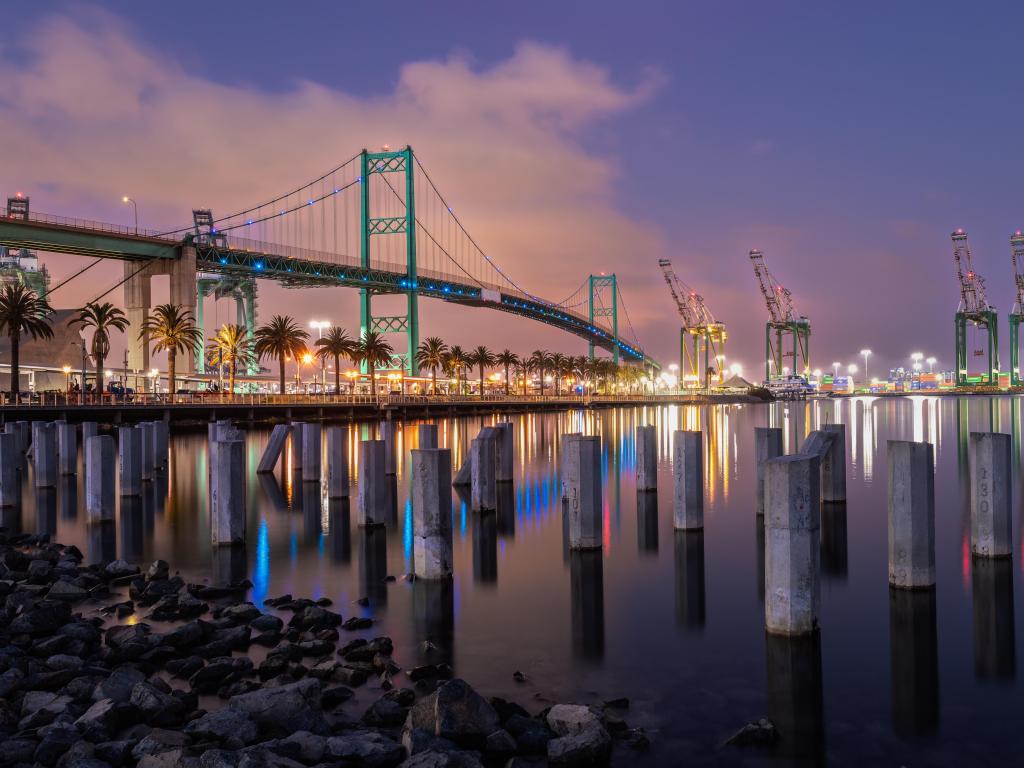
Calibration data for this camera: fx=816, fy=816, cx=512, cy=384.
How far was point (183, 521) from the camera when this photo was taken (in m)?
16.0

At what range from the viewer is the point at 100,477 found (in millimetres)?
15445

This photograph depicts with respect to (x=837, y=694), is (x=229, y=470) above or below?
above

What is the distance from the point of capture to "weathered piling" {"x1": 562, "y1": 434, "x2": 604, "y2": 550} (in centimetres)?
1162

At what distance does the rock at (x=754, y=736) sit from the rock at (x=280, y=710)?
116 inches

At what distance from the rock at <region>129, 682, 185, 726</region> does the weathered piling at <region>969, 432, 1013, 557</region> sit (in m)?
9.19

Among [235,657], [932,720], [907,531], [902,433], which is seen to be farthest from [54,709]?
[902,433]

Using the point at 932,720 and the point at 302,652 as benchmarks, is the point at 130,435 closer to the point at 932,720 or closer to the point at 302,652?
the point at 302,652

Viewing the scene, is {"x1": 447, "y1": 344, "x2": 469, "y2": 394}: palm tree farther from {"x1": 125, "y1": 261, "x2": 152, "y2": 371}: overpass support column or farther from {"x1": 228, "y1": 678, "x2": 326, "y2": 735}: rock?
{"x1": 228, "y1": 678, "x2": 326, "y2": 735}: rock

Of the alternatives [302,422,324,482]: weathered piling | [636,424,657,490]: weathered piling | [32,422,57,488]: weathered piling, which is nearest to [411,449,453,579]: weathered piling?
[636,424,657,490]: weathered piling

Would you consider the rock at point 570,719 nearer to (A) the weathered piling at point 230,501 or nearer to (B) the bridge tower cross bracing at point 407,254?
(A) the weathered piling at point 230,501

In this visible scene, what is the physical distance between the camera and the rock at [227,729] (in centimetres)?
534

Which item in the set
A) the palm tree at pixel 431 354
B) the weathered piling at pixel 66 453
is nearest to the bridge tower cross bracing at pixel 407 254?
the palm tree at pixel 431 354

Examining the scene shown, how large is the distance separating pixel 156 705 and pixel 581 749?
308 cm

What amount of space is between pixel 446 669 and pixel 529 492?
496 inches
